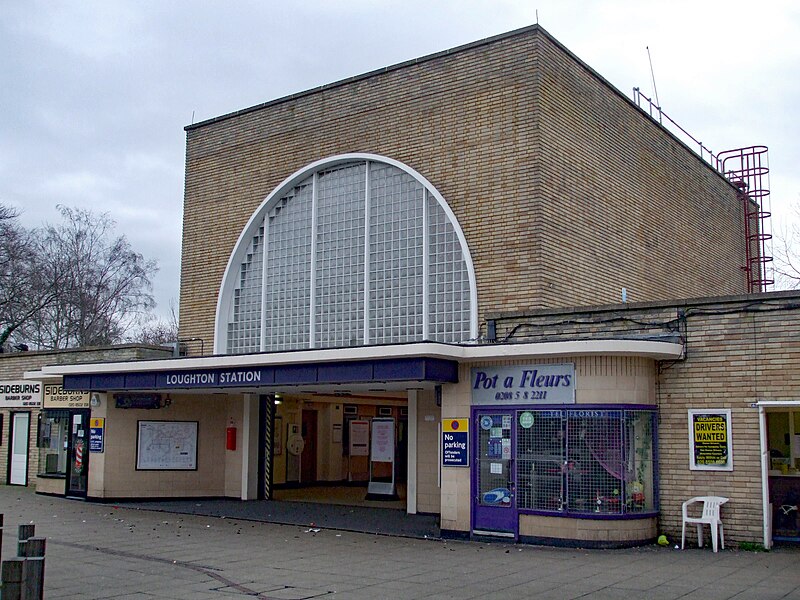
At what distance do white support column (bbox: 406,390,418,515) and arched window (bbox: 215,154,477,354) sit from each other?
1.31 m

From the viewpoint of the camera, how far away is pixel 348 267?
19.0 metres

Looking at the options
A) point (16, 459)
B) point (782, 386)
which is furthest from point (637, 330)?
point (16, 459)

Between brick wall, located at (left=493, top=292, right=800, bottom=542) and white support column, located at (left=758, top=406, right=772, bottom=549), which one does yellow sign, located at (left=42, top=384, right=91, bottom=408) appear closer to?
brick wall, located at (left=493, top=292, right=800, bottom=542)

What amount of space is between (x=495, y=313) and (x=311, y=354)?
3.27 m

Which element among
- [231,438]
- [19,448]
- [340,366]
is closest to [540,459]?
[340,366]

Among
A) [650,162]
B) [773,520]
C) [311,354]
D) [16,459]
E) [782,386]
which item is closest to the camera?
[782,386]


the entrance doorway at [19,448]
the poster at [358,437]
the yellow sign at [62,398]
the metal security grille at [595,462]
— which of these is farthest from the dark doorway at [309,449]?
the metal security grille at [595,462]

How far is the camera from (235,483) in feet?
68.7

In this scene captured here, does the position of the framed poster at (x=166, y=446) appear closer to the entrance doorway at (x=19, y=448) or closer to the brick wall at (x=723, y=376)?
the entrance doorway at (x=19, y=448)

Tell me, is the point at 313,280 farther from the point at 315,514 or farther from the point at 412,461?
the point at 315,514

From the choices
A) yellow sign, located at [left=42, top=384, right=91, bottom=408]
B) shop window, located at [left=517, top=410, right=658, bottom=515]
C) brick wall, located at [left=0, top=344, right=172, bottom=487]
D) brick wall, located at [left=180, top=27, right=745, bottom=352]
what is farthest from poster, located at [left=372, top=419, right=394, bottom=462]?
shop window, located at [left=517, top=410, right=658, bottom=515]

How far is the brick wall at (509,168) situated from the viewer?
16547 millimetres

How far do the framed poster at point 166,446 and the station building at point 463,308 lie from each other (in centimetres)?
5

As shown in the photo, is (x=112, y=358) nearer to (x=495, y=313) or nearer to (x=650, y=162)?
(x=495, y=313)
